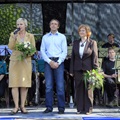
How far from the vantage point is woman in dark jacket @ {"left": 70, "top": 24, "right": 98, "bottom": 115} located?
7020mm

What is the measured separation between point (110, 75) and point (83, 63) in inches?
50.9

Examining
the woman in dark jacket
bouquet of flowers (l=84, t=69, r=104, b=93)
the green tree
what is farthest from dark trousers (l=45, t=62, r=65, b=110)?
the green tree

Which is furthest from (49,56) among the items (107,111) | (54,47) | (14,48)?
(107,111)

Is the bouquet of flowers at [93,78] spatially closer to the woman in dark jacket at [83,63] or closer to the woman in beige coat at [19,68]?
the woman in dark jacket at [83,63]

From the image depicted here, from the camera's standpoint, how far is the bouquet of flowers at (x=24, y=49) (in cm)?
686

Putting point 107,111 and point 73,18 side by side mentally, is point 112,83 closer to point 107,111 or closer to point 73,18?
point 107,111

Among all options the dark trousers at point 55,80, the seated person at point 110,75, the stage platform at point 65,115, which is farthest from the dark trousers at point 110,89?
the dark trousers at point 55,80

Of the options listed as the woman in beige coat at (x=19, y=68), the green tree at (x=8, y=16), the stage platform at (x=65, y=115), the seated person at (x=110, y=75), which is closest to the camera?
the stage platform at (x=65, y=115)

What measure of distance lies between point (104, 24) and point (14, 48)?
5.22 meters

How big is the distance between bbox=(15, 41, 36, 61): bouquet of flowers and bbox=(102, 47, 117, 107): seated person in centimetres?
185

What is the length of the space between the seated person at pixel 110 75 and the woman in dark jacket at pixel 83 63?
3.47 ft

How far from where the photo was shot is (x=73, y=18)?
37.3 feet

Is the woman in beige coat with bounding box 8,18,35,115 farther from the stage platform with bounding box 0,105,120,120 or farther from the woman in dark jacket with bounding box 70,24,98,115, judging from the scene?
the woman in dark jacket with bounding box 70,24,98,115

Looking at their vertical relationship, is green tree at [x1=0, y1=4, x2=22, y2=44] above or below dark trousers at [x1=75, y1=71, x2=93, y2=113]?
above
